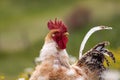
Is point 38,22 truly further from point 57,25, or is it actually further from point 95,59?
point 57,25

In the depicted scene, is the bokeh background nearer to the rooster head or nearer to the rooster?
the rooster

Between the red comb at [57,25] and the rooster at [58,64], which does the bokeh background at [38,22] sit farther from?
the red comb at [57,25]

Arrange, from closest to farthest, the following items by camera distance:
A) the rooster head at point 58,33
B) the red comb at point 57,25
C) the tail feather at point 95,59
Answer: the rooster head at point 58,33 → the red comb at point 57,25 → the tail feather at point 95,59

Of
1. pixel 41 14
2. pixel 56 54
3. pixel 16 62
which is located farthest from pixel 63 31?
pixel 41 14

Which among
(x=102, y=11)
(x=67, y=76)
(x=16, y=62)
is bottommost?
(x=67, y=76)

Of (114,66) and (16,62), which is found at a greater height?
(16,62)

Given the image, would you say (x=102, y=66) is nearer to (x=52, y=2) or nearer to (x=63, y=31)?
(x=63, y=31)

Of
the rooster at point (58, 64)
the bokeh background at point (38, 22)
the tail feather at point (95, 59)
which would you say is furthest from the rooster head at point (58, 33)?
the bokeh background at point (38, 22)
